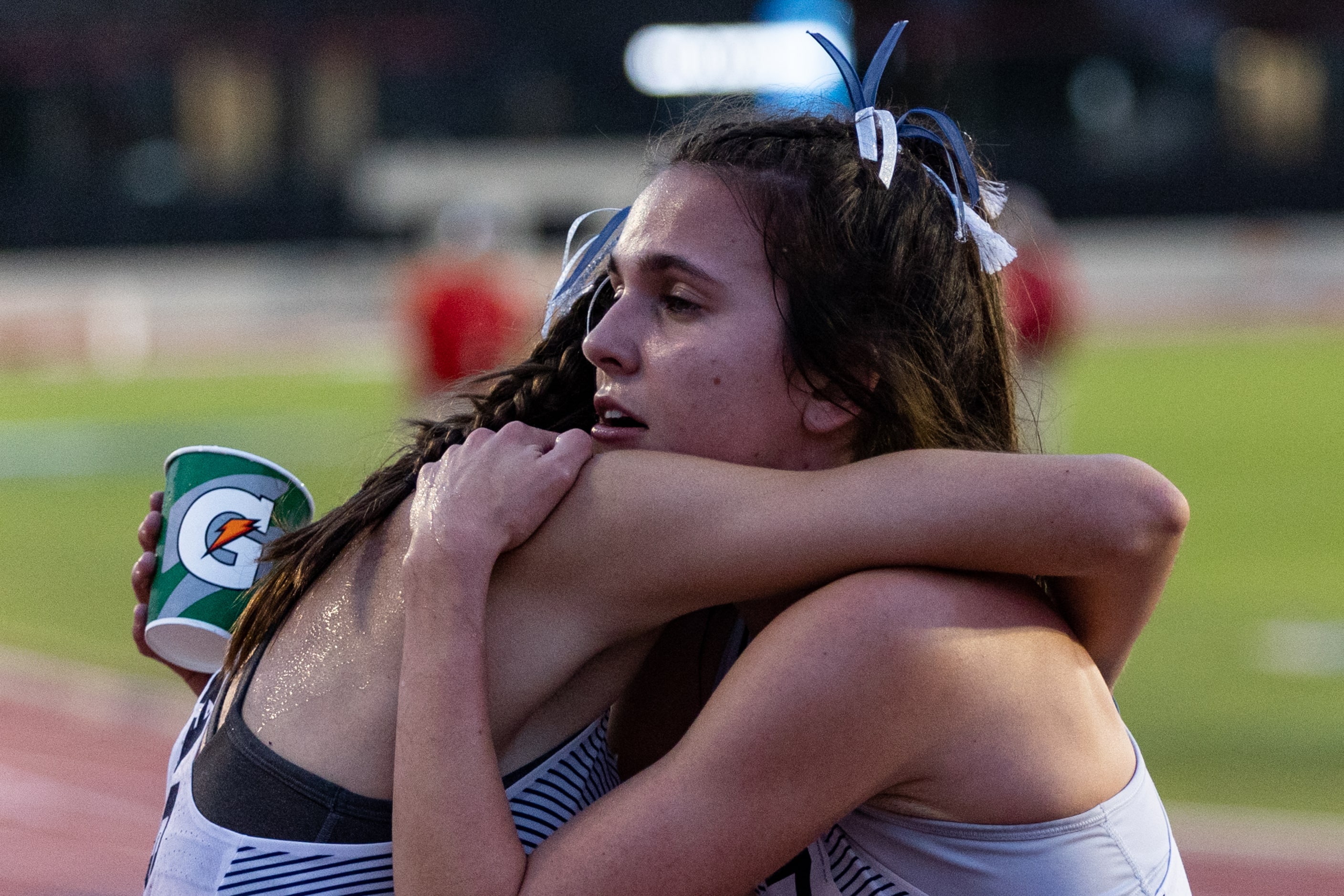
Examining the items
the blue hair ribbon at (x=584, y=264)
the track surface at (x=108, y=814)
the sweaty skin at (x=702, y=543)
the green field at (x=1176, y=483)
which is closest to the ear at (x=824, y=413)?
the sweaty skin at (x=702, y=543)

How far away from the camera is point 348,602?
6.03 ft

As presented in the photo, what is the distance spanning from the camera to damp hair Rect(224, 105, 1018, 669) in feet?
6.13

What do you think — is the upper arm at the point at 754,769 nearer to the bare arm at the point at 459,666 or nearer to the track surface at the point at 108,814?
the bare arm at the point at 459,666

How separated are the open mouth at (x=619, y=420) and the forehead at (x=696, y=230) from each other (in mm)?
167

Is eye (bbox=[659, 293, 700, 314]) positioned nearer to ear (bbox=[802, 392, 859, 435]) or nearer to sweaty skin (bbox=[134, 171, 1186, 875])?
Answer: sweaty skin (bbox=[134, 171, 1186, 875])

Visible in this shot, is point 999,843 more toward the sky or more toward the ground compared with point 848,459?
more toward the ground

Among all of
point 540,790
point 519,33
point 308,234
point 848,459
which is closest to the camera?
point 540,790

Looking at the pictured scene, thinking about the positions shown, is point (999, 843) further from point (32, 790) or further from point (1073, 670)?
point (32, 790)

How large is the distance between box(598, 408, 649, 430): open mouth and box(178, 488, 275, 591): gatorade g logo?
1.85ft

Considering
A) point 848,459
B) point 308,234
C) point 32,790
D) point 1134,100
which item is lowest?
point 308,234

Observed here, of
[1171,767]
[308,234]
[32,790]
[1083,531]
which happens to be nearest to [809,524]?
[1083,531]

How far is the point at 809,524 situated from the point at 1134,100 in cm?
3363

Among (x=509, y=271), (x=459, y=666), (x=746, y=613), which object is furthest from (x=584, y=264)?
(x=509, y=271)

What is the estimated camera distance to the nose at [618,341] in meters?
1.89
